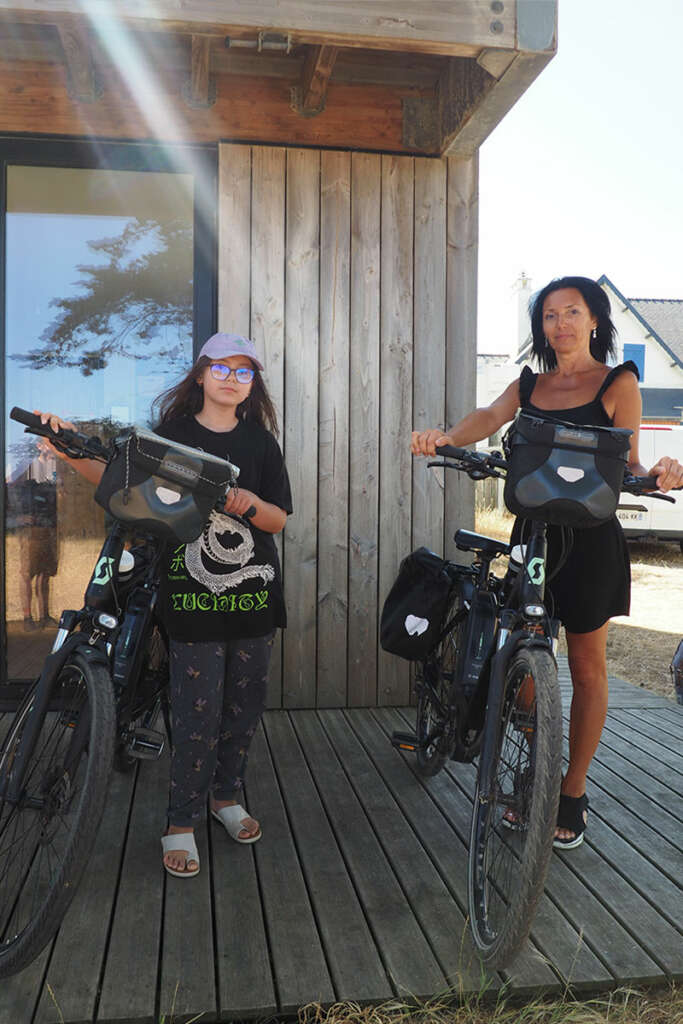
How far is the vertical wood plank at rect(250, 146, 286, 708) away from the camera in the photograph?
3.85 meters

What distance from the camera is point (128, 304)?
3871mm

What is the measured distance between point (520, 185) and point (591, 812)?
1863cm

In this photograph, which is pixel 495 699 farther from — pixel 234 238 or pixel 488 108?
pixel 234 238

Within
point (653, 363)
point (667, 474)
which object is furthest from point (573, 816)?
point (653, 363)

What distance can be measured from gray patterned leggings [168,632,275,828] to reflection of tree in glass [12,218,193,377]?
1.95 m

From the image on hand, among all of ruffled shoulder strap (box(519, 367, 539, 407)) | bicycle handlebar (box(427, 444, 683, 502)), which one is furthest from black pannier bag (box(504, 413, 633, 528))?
ruffled shoulder strap (box(519, 367, 539, 407))

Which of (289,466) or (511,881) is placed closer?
(511,881)

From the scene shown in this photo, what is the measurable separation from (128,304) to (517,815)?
2891mm

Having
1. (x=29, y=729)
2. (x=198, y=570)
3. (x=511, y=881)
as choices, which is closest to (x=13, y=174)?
(x=198, y=570)

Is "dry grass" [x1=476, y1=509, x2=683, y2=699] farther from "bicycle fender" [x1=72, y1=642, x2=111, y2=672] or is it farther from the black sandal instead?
"bicycle fender" [x1=72, y1=642, x2=111, y2=672]

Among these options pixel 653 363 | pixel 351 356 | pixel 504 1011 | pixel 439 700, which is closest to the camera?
pixel 504 1011

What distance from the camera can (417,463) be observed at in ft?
13.1

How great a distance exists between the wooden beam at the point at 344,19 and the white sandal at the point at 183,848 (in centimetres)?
244

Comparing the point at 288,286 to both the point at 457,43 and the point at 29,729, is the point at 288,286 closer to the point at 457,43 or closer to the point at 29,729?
the point at 457,43
